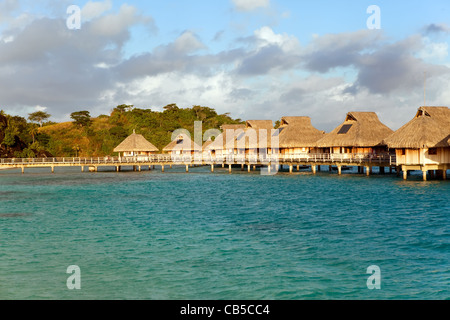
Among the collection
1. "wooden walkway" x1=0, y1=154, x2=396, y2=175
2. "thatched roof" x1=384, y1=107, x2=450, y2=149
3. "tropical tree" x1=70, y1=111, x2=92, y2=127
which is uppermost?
"tropical tree" x1=70, y1=111, x2=92, y2=127

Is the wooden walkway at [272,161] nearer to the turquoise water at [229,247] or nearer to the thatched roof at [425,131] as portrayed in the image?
the thatched roof at [425,131]

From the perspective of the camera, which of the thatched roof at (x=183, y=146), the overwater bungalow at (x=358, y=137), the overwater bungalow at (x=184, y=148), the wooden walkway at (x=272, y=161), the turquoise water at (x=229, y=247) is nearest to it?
the turquoise water at (x=229, y=247)

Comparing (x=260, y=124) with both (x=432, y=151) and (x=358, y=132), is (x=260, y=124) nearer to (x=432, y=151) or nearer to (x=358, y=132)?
(x=358, y=132)

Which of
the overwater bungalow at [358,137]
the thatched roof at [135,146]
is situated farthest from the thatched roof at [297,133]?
the thatched roof at [135,146]

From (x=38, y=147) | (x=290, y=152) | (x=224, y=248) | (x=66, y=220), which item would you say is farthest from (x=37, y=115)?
(x=224, y=248)

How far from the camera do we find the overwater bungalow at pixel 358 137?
45250 mm

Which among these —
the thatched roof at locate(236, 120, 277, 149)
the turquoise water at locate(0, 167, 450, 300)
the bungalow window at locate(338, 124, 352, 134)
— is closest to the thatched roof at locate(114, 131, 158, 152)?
the thatched roof at locate(236, 120, 277, 149)

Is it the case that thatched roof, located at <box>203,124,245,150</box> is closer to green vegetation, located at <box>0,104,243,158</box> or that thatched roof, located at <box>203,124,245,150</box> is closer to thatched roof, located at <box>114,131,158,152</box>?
thatched roof, located at <box>114,131,158,152</box>

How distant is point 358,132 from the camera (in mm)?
46375

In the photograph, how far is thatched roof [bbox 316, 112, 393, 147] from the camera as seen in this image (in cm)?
4531

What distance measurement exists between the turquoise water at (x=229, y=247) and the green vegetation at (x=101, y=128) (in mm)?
59791

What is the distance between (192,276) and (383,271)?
547 centimetres

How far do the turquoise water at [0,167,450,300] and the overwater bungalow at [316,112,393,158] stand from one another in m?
16.8

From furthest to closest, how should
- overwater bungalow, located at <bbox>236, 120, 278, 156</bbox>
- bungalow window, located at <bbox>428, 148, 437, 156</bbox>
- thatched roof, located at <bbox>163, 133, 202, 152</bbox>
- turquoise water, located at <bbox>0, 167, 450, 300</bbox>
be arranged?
thatched roof, located at <bbox>163, 133, 202, 152</bbox>, overwater bungalow, located at <bbox>236, 120, 278, 156</bbox>, bungalow window, located at <bbox>428, 148, 437, 156</bbox>, turquoise water, located at <bbox>0, 167, 450, 300</bbox>
